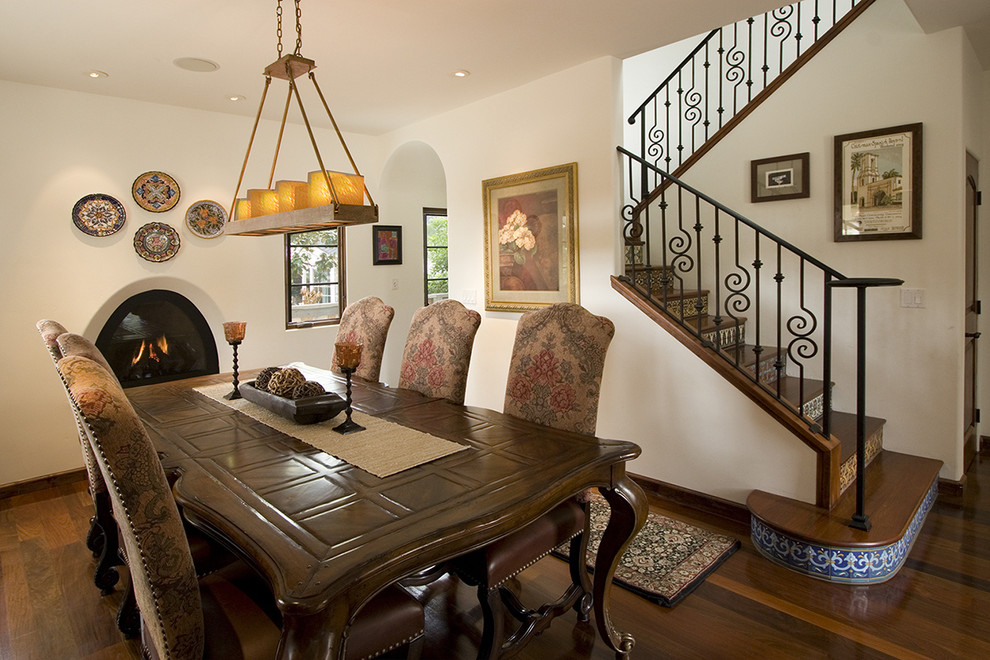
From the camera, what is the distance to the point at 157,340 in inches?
170

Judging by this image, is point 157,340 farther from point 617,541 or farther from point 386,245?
Result: point 617,541

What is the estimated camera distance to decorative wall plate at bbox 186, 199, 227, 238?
423cm

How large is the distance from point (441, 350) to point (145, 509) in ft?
5.62

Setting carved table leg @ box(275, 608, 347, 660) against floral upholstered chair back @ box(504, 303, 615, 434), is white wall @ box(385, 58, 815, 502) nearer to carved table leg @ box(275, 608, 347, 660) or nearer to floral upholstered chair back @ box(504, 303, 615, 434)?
floral upholstered chair back @ box(504, 303, 615, 434)

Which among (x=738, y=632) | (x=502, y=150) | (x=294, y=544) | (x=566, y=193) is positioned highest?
(x=502, y=150)

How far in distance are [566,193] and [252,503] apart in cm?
276

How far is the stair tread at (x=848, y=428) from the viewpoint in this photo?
3.02 metres

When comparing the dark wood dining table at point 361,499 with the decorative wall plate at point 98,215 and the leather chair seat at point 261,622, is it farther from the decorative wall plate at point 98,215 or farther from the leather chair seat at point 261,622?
the decorative wall plate at point 98,215

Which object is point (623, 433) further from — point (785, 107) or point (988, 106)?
point (988, 106)

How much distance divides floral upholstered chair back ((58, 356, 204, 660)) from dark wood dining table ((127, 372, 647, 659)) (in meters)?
0.15

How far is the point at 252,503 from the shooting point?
4.83 ft

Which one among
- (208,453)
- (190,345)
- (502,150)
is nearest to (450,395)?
(208,453)

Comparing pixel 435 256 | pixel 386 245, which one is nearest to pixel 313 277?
pixel 386 245

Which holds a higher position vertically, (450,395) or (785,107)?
(785,107)
